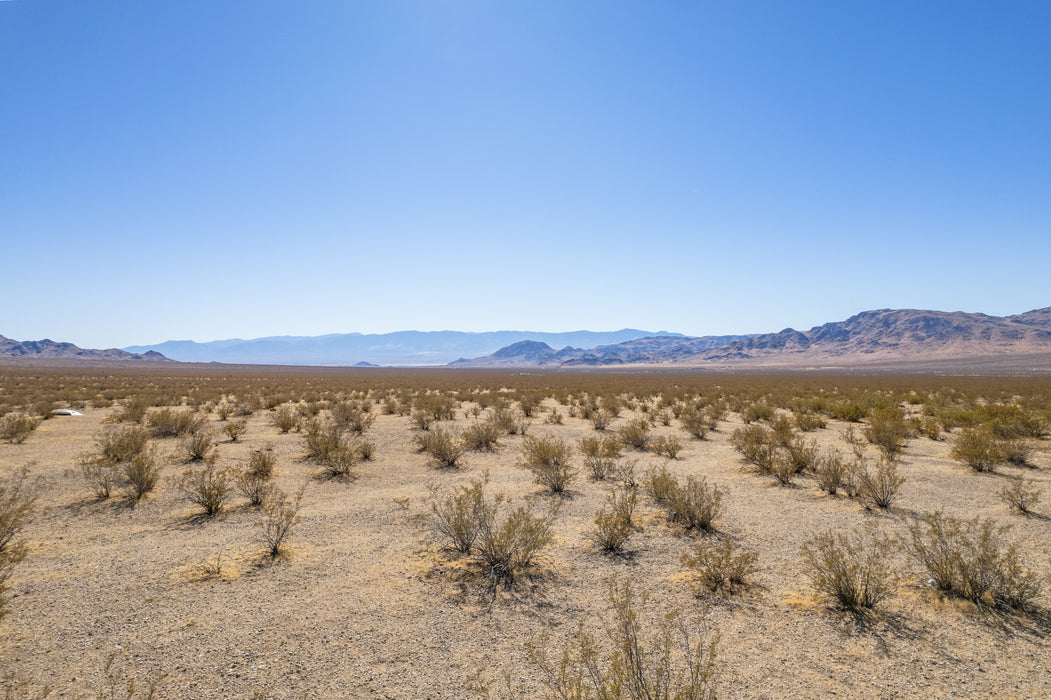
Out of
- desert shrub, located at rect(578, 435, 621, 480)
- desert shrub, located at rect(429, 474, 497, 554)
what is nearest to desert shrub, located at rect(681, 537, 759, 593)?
desert shrub, located at rect(429, 474, 497, 554)

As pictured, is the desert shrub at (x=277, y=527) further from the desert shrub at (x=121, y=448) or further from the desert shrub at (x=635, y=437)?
the desert shrub at (x=635, y=437)

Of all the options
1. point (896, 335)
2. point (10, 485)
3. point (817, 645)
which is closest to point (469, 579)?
point (817, 645)

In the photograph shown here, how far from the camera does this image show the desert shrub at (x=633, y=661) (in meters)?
3.59

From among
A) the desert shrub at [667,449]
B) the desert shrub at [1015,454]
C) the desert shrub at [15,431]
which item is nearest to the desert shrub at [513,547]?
the desert shrub at [667,449]

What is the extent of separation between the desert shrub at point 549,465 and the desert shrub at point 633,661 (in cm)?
486

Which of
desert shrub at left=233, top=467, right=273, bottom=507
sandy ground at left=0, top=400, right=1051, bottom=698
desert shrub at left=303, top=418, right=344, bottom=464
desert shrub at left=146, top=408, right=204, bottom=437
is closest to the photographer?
sandy ground at left=0, top=400, right=1051, bottom=698

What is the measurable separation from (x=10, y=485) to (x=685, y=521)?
12.9 m

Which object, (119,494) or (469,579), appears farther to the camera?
(119,494)

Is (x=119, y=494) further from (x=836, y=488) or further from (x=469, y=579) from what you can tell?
(x=836, y=488)

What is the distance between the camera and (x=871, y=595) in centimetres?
522

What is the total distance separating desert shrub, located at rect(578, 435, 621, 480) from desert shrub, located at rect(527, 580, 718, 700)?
5974 mm

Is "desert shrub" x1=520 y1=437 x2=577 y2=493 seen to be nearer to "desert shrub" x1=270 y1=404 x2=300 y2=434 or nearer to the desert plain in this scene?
the desert plain

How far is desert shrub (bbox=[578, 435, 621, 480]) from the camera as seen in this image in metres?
11.0

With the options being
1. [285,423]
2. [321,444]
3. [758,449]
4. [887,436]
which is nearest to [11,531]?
[321,444]
